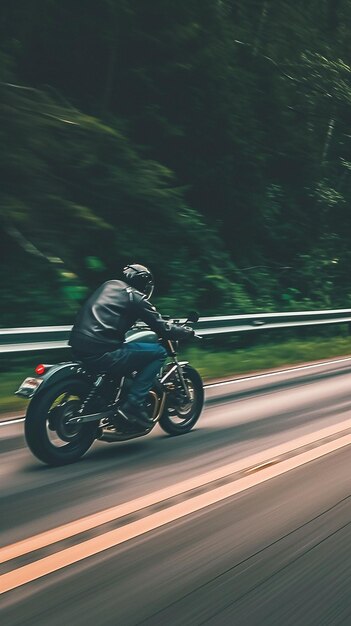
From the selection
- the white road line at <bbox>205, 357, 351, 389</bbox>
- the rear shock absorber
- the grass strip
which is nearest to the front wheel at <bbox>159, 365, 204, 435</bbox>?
the rear shock absorber

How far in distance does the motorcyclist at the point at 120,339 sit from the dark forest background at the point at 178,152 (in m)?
4.70

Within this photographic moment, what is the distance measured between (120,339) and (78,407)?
27.2 inches

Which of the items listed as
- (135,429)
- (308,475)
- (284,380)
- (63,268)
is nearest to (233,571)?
(308,475)

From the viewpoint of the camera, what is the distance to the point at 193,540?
428 cm

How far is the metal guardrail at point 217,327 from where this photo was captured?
8.81 meters

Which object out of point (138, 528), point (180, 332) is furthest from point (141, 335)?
point (138, 528)

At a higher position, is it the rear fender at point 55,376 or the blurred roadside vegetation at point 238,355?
the rear fender at point 55,376

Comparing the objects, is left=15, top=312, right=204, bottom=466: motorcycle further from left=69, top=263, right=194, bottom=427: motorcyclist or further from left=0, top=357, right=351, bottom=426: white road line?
left=0, top=357, right=351, bottom=426: white road line

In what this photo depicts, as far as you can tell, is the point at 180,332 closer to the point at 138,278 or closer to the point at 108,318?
the point at 138,278

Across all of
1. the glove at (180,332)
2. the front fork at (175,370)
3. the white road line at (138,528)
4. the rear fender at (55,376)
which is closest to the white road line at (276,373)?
the front fork at (175,370)

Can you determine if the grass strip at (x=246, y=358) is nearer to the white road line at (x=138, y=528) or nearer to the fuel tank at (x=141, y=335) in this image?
the fuel tank at (x=141, y=335)

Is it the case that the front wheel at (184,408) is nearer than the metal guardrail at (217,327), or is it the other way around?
the front wheel at (184,408)

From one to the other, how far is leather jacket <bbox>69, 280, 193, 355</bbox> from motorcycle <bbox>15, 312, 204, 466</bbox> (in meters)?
0.20

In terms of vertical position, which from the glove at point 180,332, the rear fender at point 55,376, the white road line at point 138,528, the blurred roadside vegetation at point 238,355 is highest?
the white road line at point 138,528
